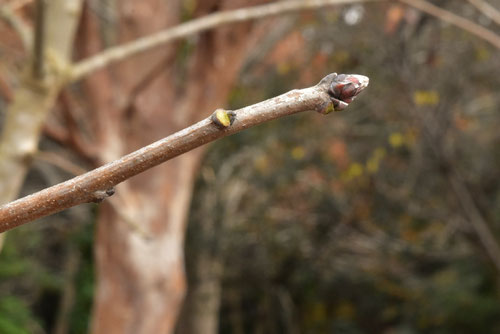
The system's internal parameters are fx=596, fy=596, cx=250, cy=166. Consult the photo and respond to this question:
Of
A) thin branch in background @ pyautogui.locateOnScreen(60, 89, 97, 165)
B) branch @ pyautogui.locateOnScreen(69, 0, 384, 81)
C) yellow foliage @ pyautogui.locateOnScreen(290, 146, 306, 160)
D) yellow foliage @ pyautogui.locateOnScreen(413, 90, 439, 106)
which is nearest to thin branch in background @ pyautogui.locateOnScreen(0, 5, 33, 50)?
branch @ pyautogui.locateOnScreen(69, 0, 384, 81)

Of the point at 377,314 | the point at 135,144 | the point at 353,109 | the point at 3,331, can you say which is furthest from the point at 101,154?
the point at 377,314

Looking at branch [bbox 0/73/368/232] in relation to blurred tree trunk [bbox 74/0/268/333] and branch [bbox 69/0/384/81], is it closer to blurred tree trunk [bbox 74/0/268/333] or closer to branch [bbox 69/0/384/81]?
branch [bbox 69/0/384/81]

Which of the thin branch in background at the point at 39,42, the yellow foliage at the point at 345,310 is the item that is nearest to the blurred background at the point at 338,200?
the yellow foliage at the point at 345,310

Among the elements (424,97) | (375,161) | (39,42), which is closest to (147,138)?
(39,42)

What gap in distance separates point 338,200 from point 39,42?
Answer: 5.78 meters

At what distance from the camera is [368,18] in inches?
211

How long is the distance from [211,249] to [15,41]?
12.0 feet

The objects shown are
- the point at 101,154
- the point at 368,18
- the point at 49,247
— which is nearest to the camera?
the point at 101,154

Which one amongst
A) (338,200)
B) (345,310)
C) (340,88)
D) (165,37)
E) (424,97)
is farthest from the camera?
(345,310)

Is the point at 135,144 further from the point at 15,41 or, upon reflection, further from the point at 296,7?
the point at 296,7

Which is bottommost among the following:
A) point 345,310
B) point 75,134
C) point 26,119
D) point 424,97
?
point 26,119

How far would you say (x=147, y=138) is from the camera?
12.6ft

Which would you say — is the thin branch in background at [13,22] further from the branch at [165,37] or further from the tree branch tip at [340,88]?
the tree branch tip at [340,88]

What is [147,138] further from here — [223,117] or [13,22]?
[223,117]
